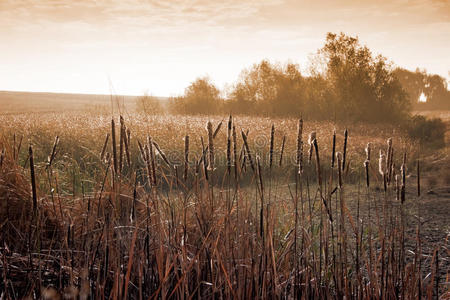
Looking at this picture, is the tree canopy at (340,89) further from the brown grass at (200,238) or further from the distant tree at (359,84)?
the brown grass at (200,238)

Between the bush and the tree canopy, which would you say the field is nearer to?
the bush

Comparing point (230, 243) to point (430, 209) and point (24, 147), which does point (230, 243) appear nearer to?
point (430, 209)

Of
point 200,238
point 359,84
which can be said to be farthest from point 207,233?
point 359,84

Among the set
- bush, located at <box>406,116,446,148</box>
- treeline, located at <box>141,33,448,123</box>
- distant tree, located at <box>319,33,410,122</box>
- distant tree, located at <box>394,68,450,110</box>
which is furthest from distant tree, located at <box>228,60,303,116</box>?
distant tree, located at <box>394,68,450,110</box>

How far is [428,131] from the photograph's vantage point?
19.3 m

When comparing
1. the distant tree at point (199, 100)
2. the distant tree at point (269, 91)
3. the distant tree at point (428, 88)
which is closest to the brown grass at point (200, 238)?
the distant tree at point (269, 91)

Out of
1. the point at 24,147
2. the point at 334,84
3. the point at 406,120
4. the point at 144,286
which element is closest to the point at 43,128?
the point at 24,147

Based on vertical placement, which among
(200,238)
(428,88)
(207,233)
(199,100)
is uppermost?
(428,88)

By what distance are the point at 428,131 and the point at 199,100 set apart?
1811cm

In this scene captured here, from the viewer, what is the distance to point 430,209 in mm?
5410

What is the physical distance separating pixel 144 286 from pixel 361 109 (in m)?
23.8

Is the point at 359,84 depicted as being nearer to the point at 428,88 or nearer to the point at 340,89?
the point at 340,89

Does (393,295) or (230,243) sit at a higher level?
(230,243)

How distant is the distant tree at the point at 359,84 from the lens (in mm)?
23469
